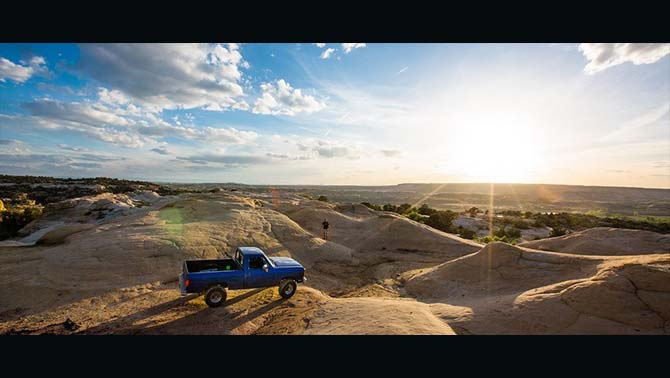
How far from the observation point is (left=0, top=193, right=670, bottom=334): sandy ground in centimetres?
746

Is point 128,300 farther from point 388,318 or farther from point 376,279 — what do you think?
point 376,279

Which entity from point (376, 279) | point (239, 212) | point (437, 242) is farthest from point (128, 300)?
point (437, 242)

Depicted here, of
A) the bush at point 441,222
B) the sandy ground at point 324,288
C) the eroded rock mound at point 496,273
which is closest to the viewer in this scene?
the sandy ground at point 324,288

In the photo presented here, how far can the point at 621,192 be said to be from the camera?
121 m

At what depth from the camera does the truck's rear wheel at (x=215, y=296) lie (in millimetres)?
9109

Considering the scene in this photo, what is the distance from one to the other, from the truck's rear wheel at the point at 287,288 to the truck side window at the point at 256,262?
3.40 feet

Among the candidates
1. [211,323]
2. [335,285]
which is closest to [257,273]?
[211,323]

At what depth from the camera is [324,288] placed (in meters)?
13.0

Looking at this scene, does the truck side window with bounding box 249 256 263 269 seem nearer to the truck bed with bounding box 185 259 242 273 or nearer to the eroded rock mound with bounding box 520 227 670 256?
the truck bed with bounding box 185 259 242 273

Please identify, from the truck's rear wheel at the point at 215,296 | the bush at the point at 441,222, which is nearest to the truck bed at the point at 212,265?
the truck's rear wheel at the point at 215,296

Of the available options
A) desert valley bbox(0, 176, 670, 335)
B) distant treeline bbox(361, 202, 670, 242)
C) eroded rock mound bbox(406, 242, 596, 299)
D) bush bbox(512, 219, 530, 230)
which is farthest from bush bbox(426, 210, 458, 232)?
eroded rock mound bbox(406, 242, 596, 299)

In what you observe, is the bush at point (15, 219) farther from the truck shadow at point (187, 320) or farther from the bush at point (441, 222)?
the bush at point (441, 222)

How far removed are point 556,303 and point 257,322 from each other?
844 cm

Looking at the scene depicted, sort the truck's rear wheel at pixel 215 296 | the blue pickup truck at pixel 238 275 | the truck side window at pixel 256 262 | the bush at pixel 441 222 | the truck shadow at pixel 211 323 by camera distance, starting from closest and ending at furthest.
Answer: the truck shadow at pixel 211 323, the blue pickup truck at pixel 238 275, the truck's rear wheel at pixel 215 296, the truck side window at pixel 256 262, the bush at pixel 441 222
